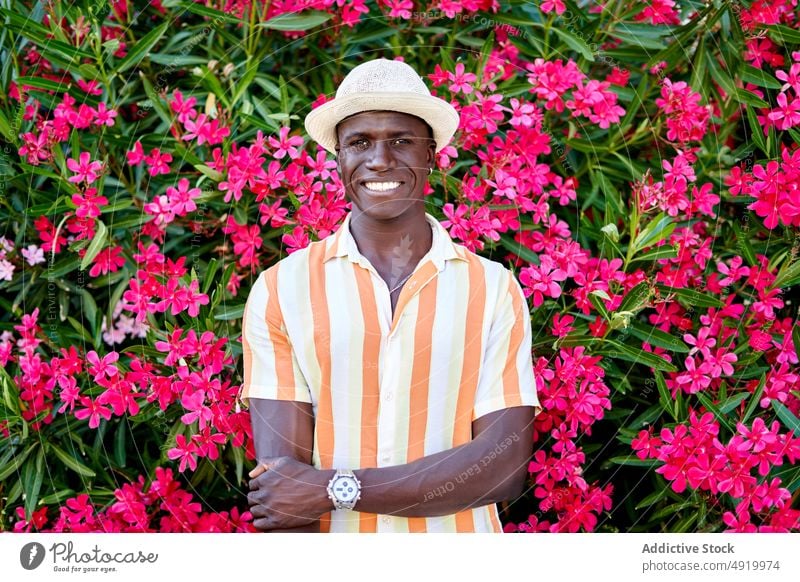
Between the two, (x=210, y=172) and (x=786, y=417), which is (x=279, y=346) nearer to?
(x=210, y=172)

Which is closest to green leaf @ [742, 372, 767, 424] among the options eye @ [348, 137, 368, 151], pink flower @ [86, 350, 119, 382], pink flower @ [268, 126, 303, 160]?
eye @ [348, 137, 368, 151]

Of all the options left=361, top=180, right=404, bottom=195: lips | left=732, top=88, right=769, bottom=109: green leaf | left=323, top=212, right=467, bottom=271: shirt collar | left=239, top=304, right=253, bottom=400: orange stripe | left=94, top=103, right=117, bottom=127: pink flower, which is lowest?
left=239, top=304, right=253, bottom=400: orange stripe

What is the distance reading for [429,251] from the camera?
186cm

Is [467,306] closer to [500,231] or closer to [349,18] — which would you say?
[500,231]

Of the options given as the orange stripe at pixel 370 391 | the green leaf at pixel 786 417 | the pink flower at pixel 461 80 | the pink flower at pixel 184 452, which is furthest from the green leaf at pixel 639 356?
the pink flower at pixel 184 452

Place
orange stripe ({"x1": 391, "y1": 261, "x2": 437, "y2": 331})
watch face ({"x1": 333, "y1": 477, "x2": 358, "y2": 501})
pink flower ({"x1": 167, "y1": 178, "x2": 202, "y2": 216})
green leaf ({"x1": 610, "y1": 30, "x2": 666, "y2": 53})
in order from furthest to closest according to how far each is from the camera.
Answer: green leaf ({"x1": 610, "y1": 30, "x2": 666, "y2": 53})
pink flower ({"x1": 167, "y1": 178, "x2": 202, "y2": 216})
orange stripe ({"x1": 391, "y1": 261, "x2": 437, "y2": 331})
watch face ({"x1": 333, "y1": 477, "x2": 358, "y2": 501})

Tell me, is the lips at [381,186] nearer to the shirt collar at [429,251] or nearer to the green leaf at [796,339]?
the shirt collar at [429,251]

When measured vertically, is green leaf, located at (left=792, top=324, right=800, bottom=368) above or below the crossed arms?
above

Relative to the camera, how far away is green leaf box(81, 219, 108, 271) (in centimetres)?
215

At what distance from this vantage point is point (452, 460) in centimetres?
175

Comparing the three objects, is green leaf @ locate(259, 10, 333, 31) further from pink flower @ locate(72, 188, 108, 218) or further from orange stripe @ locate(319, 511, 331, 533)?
orange stripe @ locate(319, 511, 331, 533)

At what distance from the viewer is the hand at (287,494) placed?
1.72m

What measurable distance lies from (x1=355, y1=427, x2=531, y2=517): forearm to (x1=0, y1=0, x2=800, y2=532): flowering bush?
13.3 inches

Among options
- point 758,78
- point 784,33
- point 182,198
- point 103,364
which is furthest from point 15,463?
point 784,33
